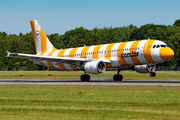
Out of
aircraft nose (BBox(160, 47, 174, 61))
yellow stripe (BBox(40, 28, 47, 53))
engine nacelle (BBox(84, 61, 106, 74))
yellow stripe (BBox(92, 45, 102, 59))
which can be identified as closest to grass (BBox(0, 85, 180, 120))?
aircraft nose (BBox(160, 47, 174, 61))

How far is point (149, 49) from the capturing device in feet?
124

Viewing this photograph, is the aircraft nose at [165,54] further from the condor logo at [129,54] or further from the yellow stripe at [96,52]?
the yellow stripe at [96,52]

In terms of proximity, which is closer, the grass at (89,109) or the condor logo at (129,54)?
the grass at (89,109)

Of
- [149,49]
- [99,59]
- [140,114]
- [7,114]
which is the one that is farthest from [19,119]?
[99,59]

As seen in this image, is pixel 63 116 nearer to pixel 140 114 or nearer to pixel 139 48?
pixel 140 114

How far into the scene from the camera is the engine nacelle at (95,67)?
39.3 metres

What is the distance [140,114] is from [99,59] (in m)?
28.9

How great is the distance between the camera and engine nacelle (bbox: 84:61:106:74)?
39312mm

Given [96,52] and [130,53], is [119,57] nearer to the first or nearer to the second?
[130,53]

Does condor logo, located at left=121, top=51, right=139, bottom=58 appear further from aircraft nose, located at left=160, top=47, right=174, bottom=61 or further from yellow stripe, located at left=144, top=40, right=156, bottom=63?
aircraft nose, located at left=160, top=47, right=174, bottom=61

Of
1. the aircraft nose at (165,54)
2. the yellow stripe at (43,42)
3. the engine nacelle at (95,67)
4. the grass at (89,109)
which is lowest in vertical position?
the grass at (89,109)

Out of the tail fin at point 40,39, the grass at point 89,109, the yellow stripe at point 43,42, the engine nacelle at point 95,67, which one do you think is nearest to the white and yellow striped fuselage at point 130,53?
the engine nacelle at point 95,67

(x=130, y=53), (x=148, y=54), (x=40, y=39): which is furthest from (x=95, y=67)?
(x=40, y=39)

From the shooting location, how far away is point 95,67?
39.2 meters
